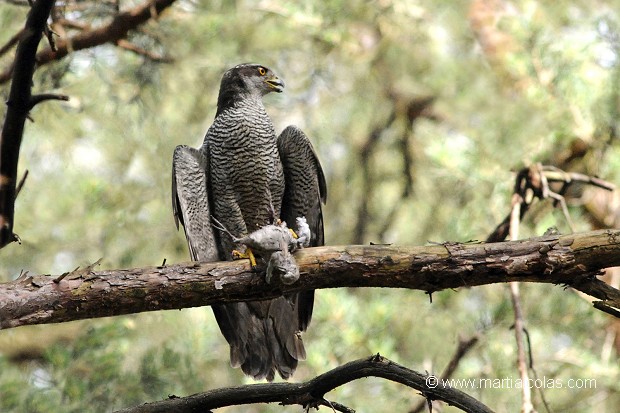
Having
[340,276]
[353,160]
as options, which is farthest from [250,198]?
[353,160]

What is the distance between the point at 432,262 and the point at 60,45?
3199mm

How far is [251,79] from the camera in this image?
570 centimetres

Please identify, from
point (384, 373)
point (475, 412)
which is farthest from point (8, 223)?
point (475, 412)

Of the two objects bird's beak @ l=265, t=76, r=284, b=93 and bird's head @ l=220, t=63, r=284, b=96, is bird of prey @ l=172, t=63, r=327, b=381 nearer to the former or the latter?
bird's head @ l=220, t=63, r=284, b=96

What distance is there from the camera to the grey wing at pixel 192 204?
4.99m

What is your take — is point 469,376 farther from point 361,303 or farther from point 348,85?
point 348,85

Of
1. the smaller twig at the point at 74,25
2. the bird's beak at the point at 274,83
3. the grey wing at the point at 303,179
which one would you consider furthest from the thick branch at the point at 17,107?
the bird's beak at the point at 274,83

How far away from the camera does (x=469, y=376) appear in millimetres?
6320

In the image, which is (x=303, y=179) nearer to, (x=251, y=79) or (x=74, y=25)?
(x=251, y=79)

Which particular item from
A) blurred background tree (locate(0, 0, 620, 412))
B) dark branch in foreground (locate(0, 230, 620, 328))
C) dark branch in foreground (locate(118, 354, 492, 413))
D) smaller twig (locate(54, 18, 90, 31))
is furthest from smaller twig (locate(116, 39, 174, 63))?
dark branch in foreground (locate(118, 354, 492, 413))

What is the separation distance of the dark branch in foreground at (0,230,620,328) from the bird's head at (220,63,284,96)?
2.27 metres

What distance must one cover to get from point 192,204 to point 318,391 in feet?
7.00

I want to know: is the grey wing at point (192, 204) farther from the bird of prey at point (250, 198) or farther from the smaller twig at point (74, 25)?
the smaller twig at point (74, 25)

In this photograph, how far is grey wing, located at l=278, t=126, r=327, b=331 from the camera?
5223mm
